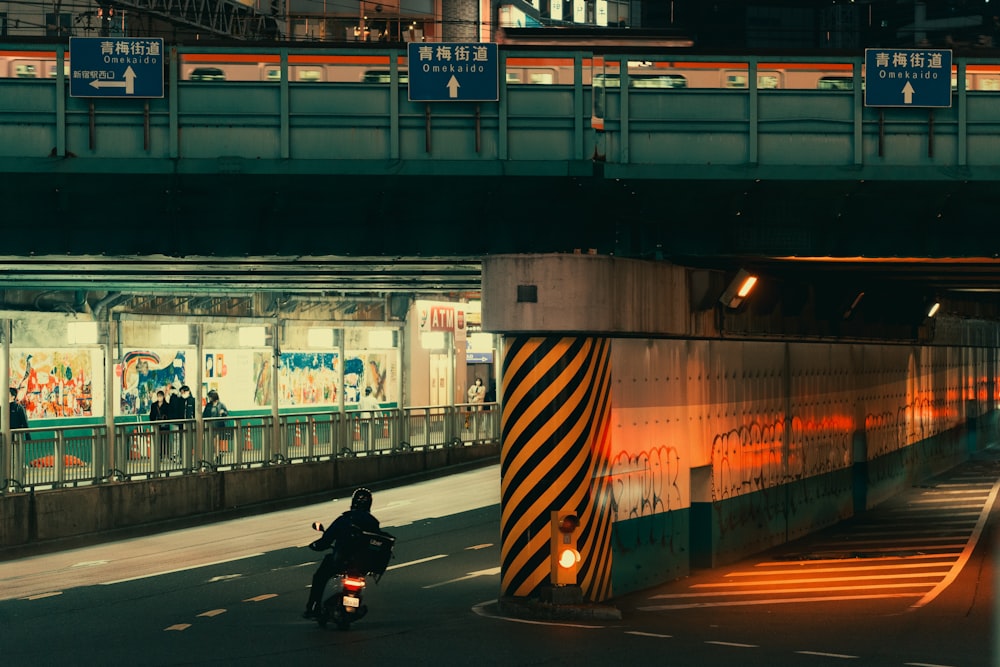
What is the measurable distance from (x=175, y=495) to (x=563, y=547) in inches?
522

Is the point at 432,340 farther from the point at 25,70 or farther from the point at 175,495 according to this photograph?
the point at 25,70

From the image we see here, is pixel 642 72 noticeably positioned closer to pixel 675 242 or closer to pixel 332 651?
pixel 675 242

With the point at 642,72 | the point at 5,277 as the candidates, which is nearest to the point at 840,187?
the point at 642,72

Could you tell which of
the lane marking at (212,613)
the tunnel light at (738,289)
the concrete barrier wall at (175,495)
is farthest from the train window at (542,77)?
the concrete barrier wall at (175,495)

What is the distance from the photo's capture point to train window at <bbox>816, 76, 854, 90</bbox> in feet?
62.9

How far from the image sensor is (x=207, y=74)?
63.7ft

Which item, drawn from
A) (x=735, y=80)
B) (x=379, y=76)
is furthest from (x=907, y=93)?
(x=379, y=76)

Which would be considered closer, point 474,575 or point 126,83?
point 126,83

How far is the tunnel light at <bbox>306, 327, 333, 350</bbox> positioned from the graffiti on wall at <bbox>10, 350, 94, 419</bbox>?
8.01m

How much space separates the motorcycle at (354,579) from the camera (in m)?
15.5

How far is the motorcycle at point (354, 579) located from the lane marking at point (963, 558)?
22.9ft

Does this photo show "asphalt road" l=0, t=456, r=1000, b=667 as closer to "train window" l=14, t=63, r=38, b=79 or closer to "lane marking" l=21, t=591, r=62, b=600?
"lane marking" l=21, t=591, r=62, b=600

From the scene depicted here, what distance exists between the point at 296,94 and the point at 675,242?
5404 millimetres

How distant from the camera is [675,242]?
2020cm
